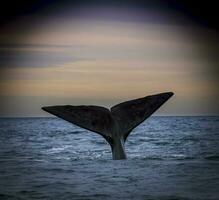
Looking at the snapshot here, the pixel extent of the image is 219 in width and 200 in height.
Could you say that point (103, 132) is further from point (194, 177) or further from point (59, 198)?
point (59, 198)

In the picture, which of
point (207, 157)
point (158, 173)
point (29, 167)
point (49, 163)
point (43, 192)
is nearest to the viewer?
point (43, 192)

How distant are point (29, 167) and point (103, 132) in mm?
2545

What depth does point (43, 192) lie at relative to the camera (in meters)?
10.1

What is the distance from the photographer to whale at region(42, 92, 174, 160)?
1493 cm

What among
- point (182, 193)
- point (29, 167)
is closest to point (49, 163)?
point (29, 167)

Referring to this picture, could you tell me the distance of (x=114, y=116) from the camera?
15.5 m

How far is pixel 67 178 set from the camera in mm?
12055

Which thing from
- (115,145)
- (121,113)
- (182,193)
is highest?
(121,113)

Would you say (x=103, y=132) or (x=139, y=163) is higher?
(x=103, y=132)

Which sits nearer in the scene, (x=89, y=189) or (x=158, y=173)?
(x=89, y=189)

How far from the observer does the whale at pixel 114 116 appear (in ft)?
49.0

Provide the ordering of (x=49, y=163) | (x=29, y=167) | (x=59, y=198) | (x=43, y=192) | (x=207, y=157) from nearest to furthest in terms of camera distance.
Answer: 1. (x=59, y=198)
2. (x=43, y=192)
3. (x=29, y=167)
4. (x=49, y=163)
5. (x=207, y=157)

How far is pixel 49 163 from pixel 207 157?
5.90 m

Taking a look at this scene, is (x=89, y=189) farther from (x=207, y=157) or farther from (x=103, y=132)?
(x=207, y=157)
